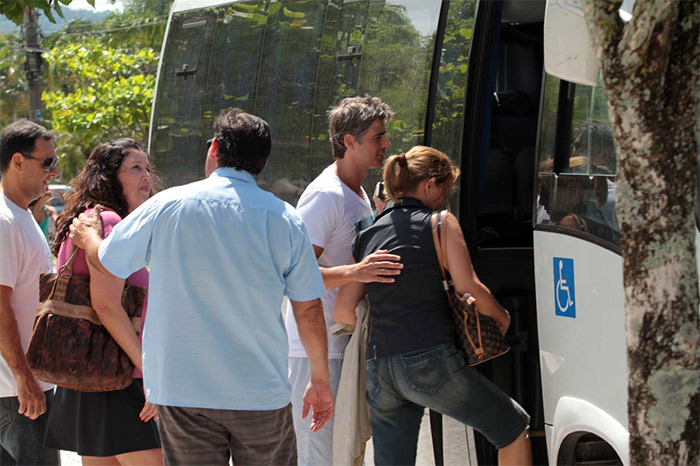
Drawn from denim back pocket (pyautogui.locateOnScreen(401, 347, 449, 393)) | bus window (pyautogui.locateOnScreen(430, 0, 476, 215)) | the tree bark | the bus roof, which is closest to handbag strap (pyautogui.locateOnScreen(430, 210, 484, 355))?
denim back pocket (pyautogui.locateOnScreen(401, 347, 449, 393))

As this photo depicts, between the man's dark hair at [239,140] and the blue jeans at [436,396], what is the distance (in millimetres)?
1094

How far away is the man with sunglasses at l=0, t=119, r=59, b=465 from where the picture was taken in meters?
4.80

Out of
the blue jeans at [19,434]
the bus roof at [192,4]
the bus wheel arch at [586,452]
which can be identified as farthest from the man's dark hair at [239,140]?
the bus roof at [192,4]

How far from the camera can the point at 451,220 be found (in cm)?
438

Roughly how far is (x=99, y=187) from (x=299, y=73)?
88.8 inches

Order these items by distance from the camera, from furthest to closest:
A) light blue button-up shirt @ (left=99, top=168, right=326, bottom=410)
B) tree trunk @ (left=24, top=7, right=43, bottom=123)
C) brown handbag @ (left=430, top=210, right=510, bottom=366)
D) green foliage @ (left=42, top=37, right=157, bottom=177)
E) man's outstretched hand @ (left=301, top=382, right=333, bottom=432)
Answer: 1. tree trunk @ (left=24, top=7, right=43, bottom=123)
2. green foliage @ (left=42, top=37, right=157, bottom=177)
3. brown handbag @ (left=430, top=210, right=510, bottom=366)
4. man's outstretched hand @ (left=301, top=382, right=333, bottom=432)
5. light blue button-up shirt @ (left=99, top=168, right=326, bottom=410)

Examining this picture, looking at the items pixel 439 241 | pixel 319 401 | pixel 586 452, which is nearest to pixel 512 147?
pixel 439 241

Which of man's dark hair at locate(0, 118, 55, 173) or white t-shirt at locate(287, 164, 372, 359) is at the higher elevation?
man's dark hair at locate(0, 118, 55, 173)

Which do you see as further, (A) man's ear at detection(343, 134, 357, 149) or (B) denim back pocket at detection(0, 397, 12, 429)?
(B) denim back pocket at detection(0, 397, 12, 429)

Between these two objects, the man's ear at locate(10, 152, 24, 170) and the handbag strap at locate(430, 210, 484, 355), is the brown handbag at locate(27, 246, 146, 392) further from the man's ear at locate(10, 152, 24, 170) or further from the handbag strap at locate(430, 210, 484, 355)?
the handbag strap at locate(430, 210, 484, 355)

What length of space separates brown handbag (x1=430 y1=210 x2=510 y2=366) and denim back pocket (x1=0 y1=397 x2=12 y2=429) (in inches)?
86.3

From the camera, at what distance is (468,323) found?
4367 mm

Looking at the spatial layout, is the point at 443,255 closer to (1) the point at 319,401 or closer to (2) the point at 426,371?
(2) the point at 426,371

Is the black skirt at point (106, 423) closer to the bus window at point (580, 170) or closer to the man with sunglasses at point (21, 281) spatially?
the man with sunglasses at point (21, 281)
